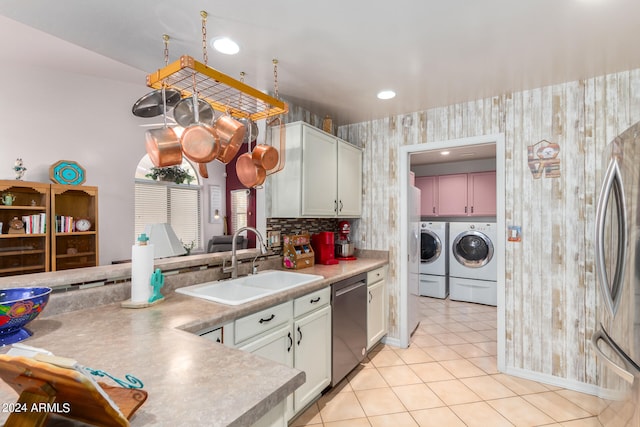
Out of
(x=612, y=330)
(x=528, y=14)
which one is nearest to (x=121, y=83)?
(x=528, y=14)

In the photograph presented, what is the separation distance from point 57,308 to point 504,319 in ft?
9.93

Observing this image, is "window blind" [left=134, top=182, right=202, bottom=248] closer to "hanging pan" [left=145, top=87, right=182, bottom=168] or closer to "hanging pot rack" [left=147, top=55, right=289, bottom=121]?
"hanging pot rack" [left=147, top=55, right=289, bottom=121]

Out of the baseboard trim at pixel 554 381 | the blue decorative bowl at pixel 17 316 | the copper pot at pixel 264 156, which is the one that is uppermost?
the copper pot at pixel 264 156

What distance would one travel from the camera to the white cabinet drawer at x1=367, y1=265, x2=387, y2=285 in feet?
9.28

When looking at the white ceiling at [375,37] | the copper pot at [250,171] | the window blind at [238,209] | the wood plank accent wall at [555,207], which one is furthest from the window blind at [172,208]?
the wood plank accent wall at [555,207]

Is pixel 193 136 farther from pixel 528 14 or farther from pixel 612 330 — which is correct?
pixel 612 330

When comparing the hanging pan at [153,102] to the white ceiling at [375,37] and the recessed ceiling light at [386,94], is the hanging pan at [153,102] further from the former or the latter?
the recessed ceiling light at [386,94]

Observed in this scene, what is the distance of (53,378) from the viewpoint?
1.84 feet

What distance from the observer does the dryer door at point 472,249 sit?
4567 mm

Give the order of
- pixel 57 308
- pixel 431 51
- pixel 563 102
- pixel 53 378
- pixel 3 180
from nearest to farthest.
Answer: pixel 53 378
pixel 57 308
pixel 431 51
pixel 563 102
pixel 3 180

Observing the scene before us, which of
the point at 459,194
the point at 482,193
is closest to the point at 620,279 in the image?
the point at 482,193

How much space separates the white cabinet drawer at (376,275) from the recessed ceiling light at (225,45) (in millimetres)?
2014

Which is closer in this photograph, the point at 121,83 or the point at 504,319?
the point at 504,319

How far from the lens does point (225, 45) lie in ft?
6.02
